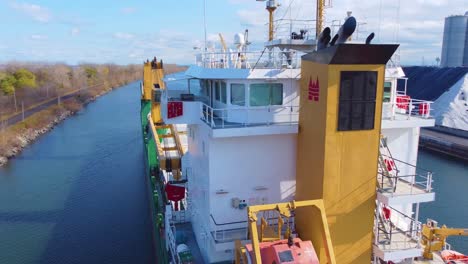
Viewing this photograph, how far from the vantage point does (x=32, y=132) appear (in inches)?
1909

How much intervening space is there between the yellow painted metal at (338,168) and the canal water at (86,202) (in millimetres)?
14341

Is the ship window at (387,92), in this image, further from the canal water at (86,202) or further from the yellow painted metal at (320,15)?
the canal water at (86,202)

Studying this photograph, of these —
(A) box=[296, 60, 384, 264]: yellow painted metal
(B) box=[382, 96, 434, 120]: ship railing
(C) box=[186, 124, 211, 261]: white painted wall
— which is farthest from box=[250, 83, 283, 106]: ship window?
(B) box=[382, 96, 434, 120]: ship railing

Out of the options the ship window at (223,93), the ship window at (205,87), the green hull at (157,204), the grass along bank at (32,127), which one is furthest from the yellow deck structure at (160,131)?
the grass along bank at (32,127)

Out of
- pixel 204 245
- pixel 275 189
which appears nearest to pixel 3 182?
pixel 204 245

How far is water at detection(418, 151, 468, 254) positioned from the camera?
23675 mm

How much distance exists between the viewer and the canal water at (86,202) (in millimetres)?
21422

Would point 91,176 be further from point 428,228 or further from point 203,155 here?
point 428,228

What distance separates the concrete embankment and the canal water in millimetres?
1273

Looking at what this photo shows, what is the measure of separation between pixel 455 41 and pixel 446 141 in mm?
72331

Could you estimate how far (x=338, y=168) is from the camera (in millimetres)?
8672

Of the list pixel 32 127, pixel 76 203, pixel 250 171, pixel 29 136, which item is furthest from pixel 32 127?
pixel 250 171

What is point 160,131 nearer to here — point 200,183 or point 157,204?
point 157,204

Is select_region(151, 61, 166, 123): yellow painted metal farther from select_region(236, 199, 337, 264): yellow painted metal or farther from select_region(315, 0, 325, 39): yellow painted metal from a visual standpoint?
select_region(236, 199, 337, 264): yellow painted metal
